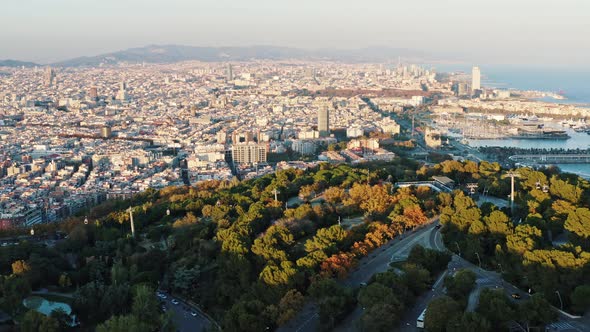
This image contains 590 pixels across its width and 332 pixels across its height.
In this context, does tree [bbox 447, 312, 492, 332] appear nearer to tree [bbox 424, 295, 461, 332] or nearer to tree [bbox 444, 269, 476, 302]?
tree [bbox 424, 295, 461, 332]

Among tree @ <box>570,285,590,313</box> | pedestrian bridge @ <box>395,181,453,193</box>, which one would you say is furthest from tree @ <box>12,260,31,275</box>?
pedestrian bridge @ <box>395,181,453,193</box>

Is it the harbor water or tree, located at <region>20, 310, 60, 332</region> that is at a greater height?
tree, located at <region>20, 310, 60, 332</region>

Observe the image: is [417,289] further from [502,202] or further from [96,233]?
[96,233]

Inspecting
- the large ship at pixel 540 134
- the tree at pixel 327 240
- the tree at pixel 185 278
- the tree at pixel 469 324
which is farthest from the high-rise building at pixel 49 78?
the tree at pixel 469 324

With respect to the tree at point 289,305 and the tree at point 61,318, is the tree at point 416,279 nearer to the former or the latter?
the tree at point 289,305

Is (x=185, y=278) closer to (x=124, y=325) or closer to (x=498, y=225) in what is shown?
(x=124, y=325)

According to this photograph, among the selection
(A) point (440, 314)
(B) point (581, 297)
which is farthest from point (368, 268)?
(B) point (581, 297)
